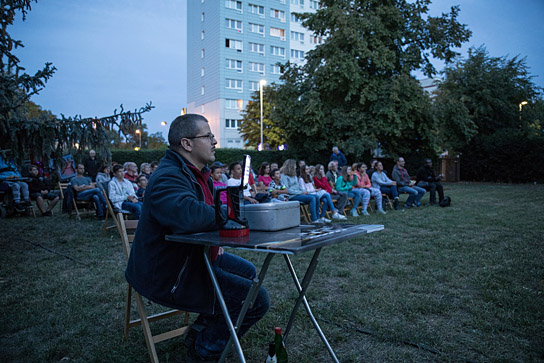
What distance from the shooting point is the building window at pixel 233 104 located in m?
41.5

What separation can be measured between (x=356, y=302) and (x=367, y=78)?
1906 centimetres

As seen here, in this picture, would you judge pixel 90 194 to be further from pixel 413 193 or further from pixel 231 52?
pixel 231 52

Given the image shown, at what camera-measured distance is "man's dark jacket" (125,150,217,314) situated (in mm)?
2094

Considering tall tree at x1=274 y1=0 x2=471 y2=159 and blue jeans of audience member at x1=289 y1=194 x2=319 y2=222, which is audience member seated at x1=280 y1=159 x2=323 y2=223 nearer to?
blue jeans of audience member at x1=289 y1=194 x2=319 y2=222

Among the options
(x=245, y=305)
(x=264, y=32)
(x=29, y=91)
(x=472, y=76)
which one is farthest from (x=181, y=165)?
(x=264, y=32)

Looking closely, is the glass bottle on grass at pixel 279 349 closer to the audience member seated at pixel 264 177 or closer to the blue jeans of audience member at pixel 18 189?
the audience member seated at pixel 264 177

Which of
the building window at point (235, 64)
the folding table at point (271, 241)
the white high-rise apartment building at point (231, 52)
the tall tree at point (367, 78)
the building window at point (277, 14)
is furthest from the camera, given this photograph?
the building window at point (277, 14)

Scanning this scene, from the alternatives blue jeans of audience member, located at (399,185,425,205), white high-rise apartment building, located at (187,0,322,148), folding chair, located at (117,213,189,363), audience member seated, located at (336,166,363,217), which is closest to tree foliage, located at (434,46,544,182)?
blue jeans of audience member, located at (399,185,425,205)

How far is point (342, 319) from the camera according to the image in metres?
3.41

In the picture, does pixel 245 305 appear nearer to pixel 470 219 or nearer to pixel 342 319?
pixel 342 319

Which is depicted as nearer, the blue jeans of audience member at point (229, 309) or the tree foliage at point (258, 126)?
the blue jeans of audience member at point (229, 309)

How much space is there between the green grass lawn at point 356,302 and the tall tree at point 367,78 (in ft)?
46.8

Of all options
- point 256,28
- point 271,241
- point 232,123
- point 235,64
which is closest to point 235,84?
point 235,64

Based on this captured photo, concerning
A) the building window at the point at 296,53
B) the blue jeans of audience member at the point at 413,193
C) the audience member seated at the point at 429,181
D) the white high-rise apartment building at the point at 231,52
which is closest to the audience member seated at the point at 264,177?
the blue jeans of audience member at the point at 413,193
